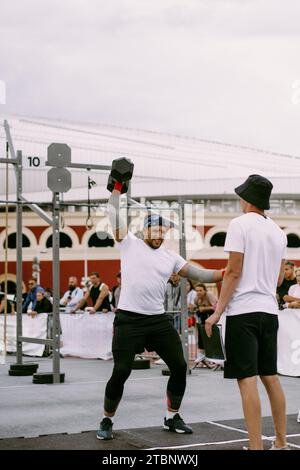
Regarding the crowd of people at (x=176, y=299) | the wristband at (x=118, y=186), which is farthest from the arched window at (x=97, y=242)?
the wristband at (x=118, y=186)

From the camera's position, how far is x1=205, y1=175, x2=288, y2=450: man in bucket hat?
5379 mm

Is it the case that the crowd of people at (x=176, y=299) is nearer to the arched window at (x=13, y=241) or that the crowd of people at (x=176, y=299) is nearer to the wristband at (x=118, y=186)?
the wristband at (x=118, y=186)

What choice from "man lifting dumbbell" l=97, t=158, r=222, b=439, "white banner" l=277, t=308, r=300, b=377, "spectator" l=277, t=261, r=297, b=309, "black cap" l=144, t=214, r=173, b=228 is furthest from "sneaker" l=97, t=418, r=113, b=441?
"spectator" l=277, t=261, r=297, b=309

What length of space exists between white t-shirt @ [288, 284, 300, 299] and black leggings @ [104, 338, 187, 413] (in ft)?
18.8

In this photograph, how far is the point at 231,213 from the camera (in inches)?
1941

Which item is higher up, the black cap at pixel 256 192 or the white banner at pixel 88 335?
the black cap at pixel 256 192

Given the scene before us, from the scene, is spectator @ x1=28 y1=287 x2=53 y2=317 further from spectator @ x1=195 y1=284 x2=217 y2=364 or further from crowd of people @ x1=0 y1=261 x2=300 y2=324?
spectator @ x1=195 y1=284 x2=217 y2=364

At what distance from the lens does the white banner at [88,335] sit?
51.3 ft

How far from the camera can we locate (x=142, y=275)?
6.66 metres

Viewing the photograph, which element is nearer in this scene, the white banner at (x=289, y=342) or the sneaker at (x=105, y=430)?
the sneaker at (x=105, y=430)

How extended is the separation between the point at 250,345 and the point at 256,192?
1098 mm

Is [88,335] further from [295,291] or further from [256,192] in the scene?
[256,192]

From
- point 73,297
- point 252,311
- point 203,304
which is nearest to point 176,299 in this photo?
point 203,304

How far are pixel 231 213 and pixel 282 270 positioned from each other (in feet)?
143
